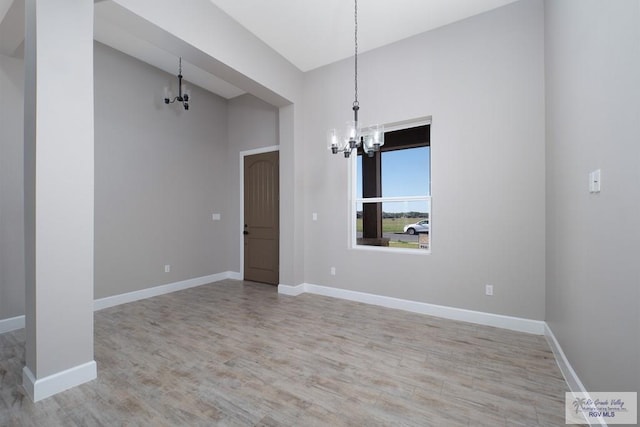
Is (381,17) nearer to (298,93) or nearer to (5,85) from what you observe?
(298,93)

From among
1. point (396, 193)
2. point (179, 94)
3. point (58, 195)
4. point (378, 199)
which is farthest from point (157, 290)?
point (396, 193)

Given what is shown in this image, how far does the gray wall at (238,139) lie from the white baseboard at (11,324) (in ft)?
9.20

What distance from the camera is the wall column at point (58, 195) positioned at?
71.2 inches

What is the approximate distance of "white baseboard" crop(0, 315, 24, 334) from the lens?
289 cm

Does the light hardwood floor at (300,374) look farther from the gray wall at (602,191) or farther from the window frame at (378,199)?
the window frame at (378,199)

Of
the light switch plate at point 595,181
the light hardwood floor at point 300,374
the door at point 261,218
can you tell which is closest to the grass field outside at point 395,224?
the light hardwood floor at point 300,374

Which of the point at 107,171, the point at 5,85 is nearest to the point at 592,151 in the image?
the point at 107,171

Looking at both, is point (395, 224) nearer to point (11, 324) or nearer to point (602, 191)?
point (602, 191)

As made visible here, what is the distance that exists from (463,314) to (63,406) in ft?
11.7

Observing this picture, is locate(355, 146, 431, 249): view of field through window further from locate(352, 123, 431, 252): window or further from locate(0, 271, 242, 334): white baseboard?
locate(0, 271, 242, 334): white baseboard

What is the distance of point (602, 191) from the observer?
4.83ft

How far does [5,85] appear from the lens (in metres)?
2.96

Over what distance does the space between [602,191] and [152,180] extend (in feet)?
16.1

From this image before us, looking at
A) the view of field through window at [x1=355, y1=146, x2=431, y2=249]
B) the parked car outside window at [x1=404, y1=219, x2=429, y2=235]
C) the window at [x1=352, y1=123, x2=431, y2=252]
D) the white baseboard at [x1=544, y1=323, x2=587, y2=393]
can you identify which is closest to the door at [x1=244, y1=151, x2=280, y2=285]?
the window at [x1=352, y1=123, x2=431, y2=252]
